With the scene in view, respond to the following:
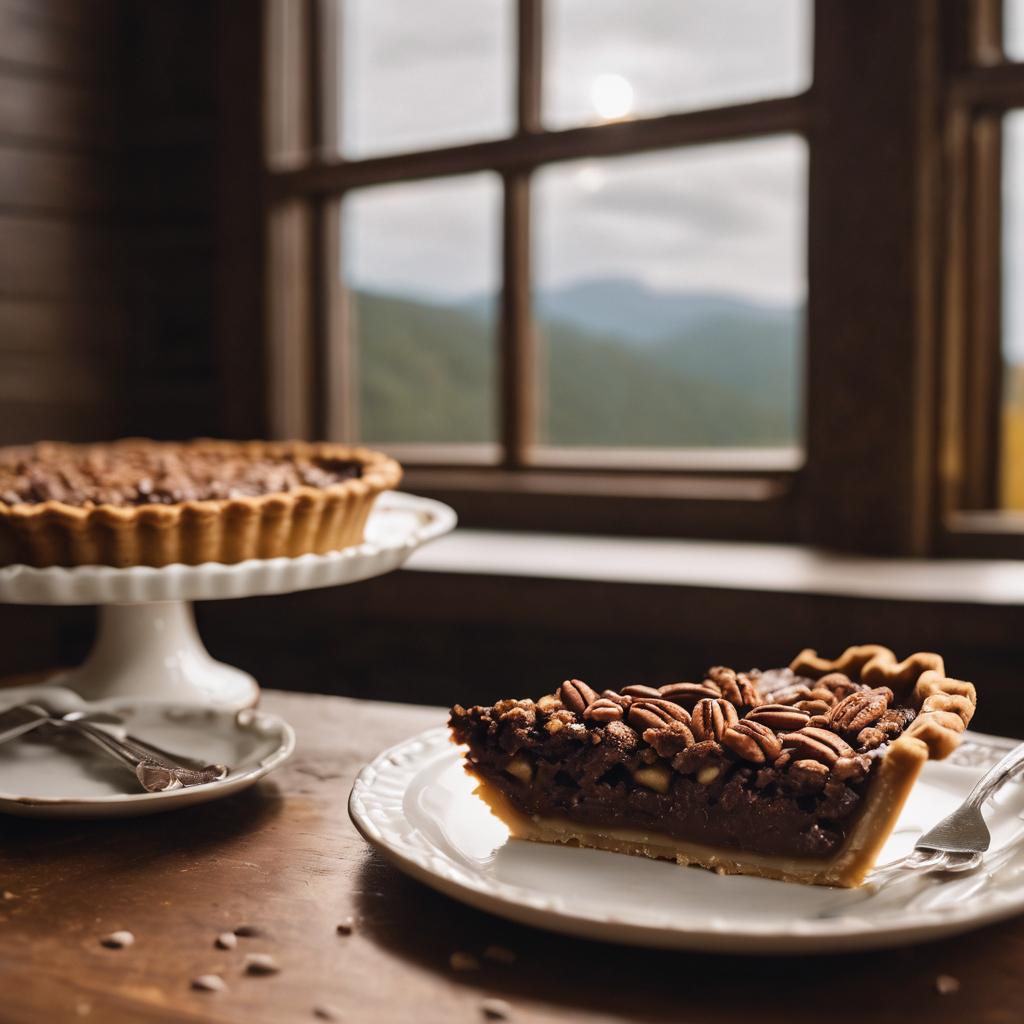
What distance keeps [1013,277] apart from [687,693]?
135 cm

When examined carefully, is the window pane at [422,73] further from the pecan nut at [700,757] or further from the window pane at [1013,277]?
the pecan nut at [700,757]

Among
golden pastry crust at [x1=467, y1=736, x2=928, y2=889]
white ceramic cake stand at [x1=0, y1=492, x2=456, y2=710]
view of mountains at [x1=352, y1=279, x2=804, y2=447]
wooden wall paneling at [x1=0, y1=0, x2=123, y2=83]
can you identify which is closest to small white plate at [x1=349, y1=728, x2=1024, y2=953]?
golden pastry crust at [x1=467, y1=736, x2=928, y2=889]

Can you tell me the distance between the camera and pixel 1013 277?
6.23ft

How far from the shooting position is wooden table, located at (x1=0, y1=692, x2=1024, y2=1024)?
2.09ft

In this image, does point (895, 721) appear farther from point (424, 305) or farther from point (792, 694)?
point (424, 305)

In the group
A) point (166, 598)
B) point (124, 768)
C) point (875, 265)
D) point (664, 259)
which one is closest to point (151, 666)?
point (166, 598)

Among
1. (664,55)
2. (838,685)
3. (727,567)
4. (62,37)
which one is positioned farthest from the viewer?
(62,37)

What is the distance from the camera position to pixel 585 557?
197 centimetres

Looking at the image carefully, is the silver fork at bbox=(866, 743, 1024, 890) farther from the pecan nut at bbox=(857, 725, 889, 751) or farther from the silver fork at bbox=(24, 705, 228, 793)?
the silver fork at bbox=(24, 705, 228, 793)

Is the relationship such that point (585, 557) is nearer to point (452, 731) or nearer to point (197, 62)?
point (452, 731)

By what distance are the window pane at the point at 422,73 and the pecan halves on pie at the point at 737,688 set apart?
1655 millimetres

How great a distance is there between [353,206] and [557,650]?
121 centimetres

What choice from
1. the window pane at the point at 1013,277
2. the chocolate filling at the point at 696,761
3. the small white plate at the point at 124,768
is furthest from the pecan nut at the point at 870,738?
the window pane at the point at 1013,277

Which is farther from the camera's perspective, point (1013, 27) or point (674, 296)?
point (674, 296)
